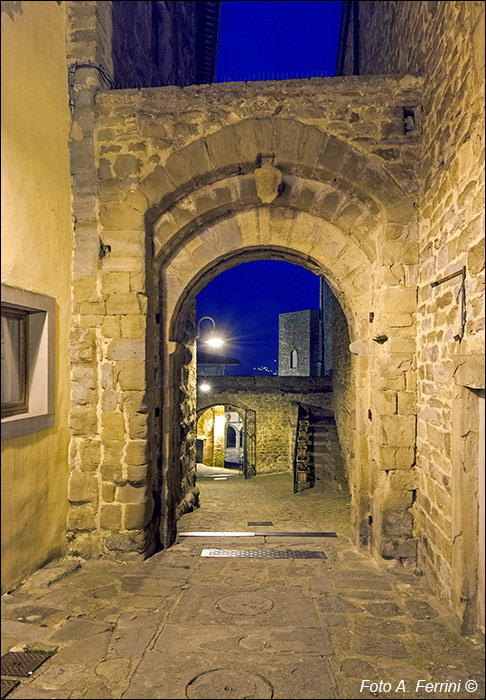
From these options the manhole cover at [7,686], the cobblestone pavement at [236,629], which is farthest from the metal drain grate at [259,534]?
the manhole cover at [7,686]

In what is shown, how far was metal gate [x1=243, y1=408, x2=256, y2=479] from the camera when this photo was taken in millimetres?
14711

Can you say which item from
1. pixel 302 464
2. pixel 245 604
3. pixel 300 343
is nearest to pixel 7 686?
pixel 245 604

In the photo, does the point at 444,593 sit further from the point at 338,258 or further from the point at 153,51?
the point at 153,51

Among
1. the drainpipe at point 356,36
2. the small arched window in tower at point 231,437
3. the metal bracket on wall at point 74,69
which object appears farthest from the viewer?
the small arched window in tower at point 231,437

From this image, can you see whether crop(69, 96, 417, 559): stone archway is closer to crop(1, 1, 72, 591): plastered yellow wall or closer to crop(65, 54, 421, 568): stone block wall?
crop(65, 54, 421, 568): stone block wall

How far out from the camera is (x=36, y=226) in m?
3.72

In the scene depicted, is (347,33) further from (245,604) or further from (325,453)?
(245,604)

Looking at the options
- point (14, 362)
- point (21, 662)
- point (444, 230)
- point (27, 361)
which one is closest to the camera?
point (21, 662)

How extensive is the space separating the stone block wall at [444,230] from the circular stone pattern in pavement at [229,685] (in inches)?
62.8

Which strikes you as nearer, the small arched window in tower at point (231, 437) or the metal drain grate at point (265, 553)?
the metal drain grate at point (265, 553)

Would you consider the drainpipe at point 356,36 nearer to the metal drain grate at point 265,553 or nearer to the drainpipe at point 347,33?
the drainpipe at point 347,33

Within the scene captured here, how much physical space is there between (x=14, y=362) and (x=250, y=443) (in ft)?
38.3

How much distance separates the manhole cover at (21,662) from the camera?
2604 mm

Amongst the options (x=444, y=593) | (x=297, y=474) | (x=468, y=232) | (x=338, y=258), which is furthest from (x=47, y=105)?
(x=297, y=474)
